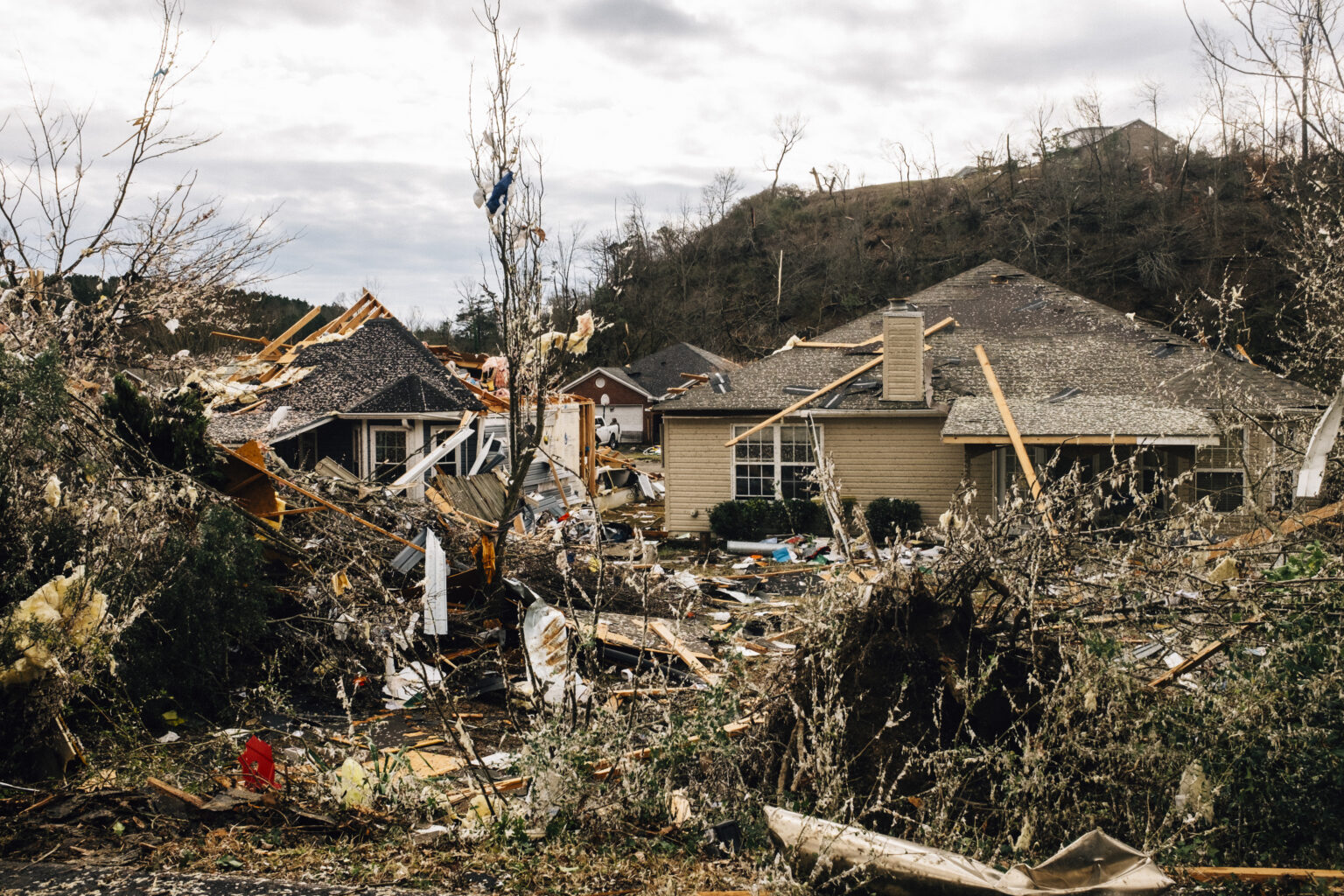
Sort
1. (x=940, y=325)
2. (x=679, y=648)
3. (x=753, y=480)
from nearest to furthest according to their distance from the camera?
1. (x=679, y=648)
2. (x=753, y=480)
3. (x=940, y=325)

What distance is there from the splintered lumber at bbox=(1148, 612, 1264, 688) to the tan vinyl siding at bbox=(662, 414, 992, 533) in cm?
1095

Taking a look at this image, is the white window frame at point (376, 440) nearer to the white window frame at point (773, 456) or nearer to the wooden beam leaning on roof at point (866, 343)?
the white window frame at point (773, 456)

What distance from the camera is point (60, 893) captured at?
2.91m

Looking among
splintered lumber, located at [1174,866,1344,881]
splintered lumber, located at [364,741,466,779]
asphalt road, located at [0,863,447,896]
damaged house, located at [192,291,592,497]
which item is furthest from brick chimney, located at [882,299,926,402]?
asphalt road, located at [0,863,447,896]

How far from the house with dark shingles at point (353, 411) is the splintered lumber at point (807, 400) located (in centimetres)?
488

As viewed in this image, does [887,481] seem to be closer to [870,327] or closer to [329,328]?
[870,327]

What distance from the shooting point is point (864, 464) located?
1639 centimetres

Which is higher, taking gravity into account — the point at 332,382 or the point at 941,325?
the point at 941,325

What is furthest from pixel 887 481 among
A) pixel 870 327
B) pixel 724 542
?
pixel 870 327

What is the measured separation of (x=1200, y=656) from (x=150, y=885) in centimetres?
499

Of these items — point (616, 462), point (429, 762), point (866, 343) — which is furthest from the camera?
point (616, 462)

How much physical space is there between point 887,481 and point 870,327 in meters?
5.24

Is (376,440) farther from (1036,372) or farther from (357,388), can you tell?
(1036,372)

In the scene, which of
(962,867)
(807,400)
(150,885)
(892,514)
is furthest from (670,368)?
(150,885)
